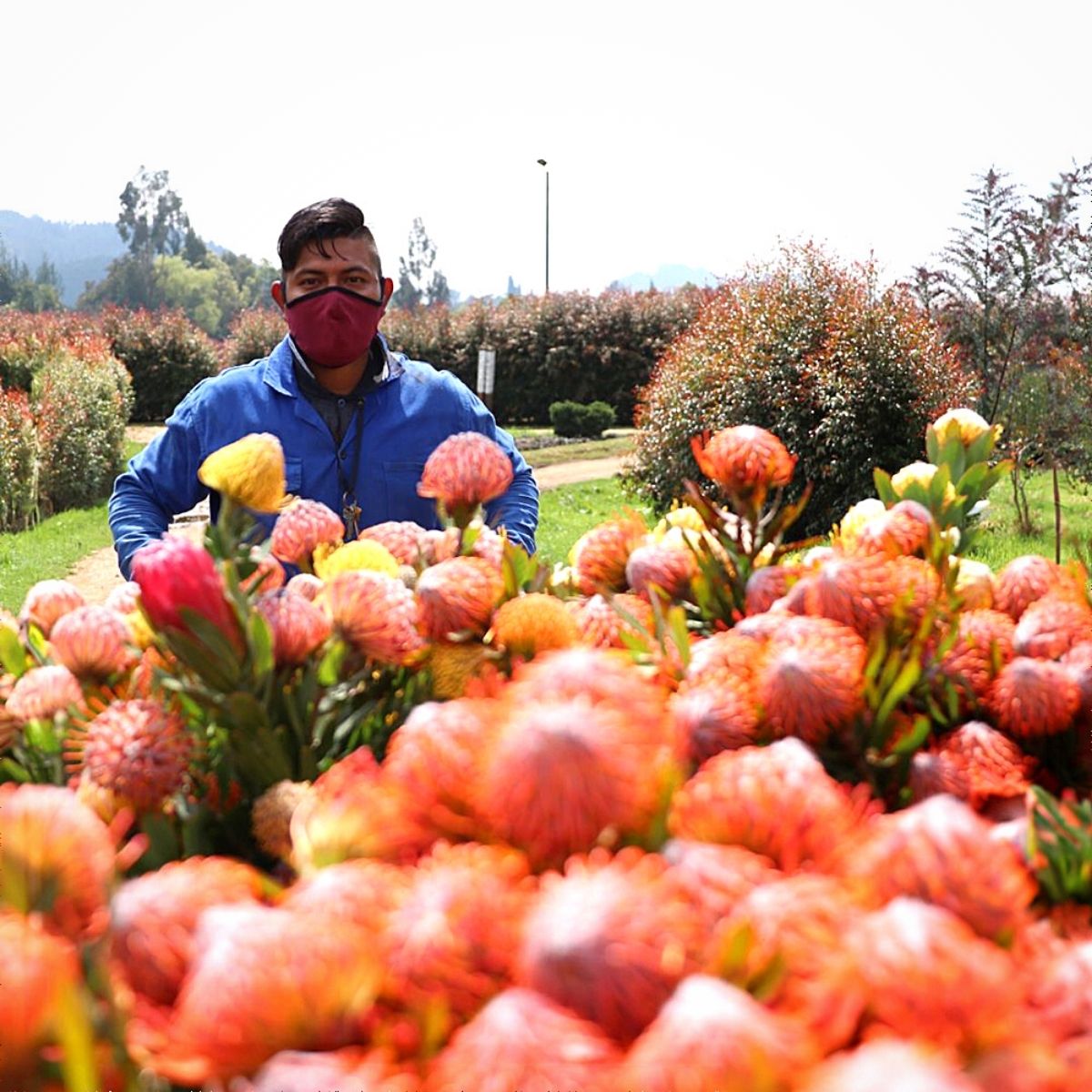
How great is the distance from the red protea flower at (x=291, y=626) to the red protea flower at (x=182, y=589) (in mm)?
47

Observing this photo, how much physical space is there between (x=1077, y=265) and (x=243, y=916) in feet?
53.0

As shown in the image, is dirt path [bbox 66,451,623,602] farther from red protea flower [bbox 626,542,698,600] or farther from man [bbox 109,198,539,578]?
red protea flower [bbox 626,542,698,600]

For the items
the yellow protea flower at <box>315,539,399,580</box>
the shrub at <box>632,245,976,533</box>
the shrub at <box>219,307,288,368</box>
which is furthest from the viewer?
the shrub at <box>219,307,288,368</box>

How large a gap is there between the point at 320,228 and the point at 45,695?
7.22ft

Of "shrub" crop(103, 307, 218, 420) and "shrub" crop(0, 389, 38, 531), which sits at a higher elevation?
"shrub" crop(103, 307, 218, 420)

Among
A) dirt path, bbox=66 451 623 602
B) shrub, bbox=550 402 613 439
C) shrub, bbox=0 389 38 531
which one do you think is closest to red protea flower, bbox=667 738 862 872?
dirt path, bbox=66 451 623 602

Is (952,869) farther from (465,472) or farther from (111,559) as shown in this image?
(111,559)

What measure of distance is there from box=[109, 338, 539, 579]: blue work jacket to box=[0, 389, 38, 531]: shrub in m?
11.6

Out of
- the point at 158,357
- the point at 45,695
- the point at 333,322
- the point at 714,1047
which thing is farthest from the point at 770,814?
the point at 158,357

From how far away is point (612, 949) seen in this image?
65 centimetres

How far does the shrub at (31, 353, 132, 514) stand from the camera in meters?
15.8

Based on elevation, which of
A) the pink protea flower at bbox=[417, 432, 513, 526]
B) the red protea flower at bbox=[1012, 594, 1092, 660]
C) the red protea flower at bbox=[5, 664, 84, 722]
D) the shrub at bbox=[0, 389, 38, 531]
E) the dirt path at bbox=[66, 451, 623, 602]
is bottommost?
the dirt path at bbox=[66, 451, 623, 602]

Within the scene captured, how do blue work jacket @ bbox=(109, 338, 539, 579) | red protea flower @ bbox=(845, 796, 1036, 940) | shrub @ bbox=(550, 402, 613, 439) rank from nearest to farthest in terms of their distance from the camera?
red protea flower @ bbox=(845, 796, 1036, 940), blue work jacket @ bbox=(109, 338, 539, 579), shrub @ bbox=(550, 402, 613, 439)

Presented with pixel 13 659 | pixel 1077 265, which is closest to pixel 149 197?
pixel 1077 265
